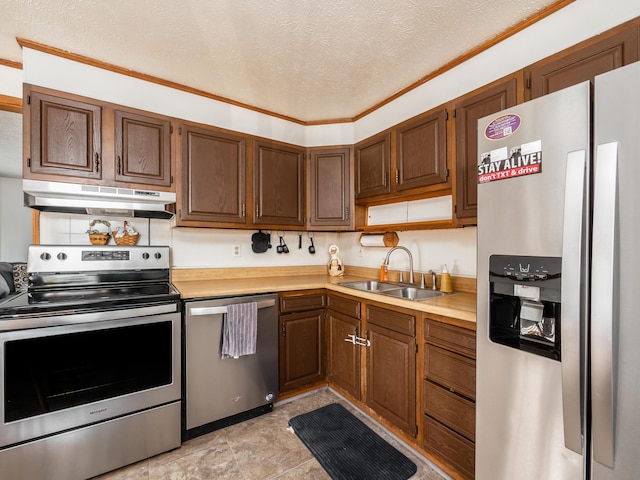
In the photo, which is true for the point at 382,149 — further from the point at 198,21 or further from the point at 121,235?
the point at 121,235

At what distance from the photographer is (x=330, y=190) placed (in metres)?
2.70

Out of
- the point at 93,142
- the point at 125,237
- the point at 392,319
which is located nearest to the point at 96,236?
the point at 125,237

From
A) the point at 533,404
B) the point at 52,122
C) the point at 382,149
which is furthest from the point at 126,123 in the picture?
the point at 533,404

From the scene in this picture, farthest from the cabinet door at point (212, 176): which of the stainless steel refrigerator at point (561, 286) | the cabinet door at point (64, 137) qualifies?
Result: the stainless steel refrigerator at point (561, 286)

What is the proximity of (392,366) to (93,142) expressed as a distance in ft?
7.91

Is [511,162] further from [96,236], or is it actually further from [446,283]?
[96,236]

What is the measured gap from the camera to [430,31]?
65.1 inches

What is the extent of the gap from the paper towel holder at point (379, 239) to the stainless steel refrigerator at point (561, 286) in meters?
1.39

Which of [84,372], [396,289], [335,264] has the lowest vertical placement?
[84,372]

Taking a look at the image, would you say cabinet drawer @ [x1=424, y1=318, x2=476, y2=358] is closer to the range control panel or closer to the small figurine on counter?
the small figurine on counter

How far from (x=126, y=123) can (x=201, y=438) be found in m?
2.17

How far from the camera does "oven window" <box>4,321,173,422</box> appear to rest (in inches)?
56.2

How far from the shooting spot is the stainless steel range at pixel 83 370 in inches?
56.1

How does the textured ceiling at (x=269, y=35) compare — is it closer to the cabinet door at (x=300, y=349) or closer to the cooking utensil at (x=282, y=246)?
the cooking utensil at (x=282, y=246)
